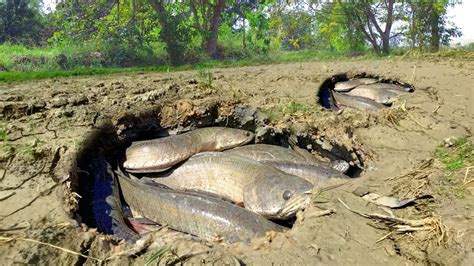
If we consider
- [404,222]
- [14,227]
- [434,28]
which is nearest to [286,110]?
[404,222]

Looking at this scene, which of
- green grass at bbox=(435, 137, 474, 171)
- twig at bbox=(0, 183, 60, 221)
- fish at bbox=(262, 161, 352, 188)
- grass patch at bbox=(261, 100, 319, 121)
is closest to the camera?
twig at bbox=(0, 183, 60, 221)

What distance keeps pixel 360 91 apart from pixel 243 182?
5.58 m

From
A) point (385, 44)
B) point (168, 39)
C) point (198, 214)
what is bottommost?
point (198, 214)

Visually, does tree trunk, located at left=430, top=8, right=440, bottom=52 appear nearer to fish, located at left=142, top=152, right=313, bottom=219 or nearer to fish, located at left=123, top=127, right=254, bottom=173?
fish, located at left=123, top=127, right=254, bottom=173

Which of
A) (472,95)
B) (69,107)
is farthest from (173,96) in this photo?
(472,95)

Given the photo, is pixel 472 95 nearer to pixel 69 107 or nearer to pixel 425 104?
pixel 425 104

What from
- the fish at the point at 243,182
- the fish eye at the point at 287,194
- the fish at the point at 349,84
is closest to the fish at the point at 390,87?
the fish at the point at 349,84

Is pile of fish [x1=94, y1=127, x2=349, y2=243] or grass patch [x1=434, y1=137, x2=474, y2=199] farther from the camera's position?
pile of fish [x1=94, y1=127, x2=349, y2=243]

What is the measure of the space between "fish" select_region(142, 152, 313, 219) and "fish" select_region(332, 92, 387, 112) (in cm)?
399

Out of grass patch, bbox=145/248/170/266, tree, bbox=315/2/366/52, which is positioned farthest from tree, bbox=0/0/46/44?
grass patch, bbox=145/248/170/266

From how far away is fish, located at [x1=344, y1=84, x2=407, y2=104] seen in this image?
810 cm

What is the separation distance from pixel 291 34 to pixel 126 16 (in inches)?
709

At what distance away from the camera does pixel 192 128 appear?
20.2 feet

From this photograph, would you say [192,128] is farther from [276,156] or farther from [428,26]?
[428,26]
